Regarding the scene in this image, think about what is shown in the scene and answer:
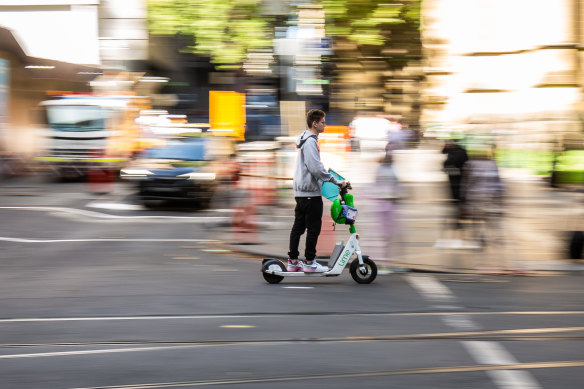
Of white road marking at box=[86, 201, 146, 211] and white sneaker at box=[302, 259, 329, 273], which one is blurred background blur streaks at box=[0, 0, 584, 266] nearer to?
white road marking at box=[86, 201, 146, 211]

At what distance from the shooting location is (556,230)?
14.5 metres

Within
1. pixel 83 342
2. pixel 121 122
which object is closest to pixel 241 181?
pixel 83 342

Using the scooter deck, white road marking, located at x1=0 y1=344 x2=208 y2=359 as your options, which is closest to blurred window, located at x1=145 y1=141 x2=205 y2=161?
the scooter deck

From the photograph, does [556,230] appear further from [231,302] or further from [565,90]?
[565,90]

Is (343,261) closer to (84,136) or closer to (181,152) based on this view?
(181,152)

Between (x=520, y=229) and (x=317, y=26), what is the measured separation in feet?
54.4

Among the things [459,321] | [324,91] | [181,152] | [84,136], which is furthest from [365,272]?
[324,91]

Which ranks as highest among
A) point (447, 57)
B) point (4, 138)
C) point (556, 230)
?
point (447, 57)

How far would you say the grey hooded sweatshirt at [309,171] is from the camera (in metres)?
8.98

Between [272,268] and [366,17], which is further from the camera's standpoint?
[366,17]

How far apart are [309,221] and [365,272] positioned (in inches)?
33.0

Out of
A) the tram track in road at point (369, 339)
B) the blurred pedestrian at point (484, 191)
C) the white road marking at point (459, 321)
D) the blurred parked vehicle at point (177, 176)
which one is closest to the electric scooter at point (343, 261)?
the white road marking at point (459, 321)

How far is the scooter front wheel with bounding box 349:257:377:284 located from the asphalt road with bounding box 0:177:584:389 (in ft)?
0.32

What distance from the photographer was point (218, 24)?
1337 inches
